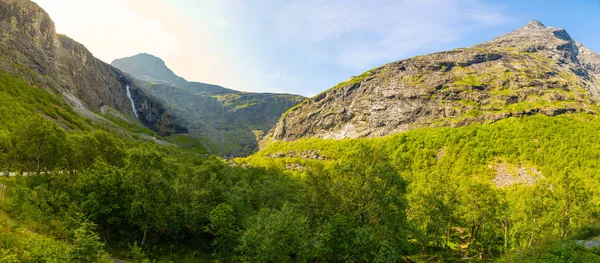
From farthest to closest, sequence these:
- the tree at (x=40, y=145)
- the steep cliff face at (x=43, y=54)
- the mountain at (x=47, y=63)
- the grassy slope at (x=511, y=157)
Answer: the steep cliff face at (x=43, y=54)
the mountain at (x=47, y=63)
the grassy slope at (x=511, y=157)
the tree at (x=40, y=145)

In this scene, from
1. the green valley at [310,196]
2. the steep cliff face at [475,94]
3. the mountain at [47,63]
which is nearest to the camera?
the green valley at [310,196]

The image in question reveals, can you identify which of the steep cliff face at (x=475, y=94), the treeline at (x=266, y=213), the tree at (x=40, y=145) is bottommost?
the treeline at (x=266, y=213)

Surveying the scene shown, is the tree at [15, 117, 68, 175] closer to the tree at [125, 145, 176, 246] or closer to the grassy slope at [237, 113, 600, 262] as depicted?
the tree at [125, 145, 176, 246]

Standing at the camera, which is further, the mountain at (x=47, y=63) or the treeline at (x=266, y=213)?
the mountain at (x=47, y=63)

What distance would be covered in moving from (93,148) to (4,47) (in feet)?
438

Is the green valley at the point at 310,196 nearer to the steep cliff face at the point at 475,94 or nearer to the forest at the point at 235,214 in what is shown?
the forest at the point at 235,214

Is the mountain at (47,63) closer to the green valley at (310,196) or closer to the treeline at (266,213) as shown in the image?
the green valley at (310,196)

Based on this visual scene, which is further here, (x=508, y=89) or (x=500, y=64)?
(x=500, y=64)

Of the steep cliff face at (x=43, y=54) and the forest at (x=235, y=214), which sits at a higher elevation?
the steep cliff face at (x=43, y=54)

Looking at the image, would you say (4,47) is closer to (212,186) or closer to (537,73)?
(212,186)

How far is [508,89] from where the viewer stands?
154000 mm

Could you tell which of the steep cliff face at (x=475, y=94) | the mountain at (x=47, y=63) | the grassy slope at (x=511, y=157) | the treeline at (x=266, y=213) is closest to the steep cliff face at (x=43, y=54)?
the mountain at (x=47, y=63)

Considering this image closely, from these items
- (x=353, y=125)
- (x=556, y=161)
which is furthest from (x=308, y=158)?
(x=556, y=161)

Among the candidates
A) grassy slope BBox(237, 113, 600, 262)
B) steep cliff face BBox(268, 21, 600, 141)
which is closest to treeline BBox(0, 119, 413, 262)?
grassy slope BBox(237, 113, 600, 262)
